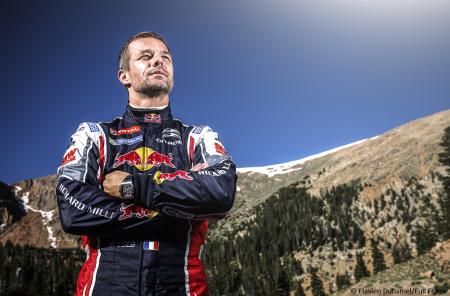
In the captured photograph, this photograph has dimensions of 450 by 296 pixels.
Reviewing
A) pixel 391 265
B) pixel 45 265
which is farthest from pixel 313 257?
pixel 45 265

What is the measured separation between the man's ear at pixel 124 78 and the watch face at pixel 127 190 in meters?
1.49

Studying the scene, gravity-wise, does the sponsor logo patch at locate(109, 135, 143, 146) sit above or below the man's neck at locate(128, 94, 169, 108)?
below

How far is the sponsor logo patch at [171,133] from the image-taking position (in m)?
3.78

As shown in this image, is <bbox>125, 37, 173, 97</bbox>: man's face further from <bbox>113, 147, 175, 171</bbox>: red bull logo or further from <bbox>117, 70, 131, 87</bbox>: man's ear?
<bbox>113, 147, 175, 171</bbox>: red bull logo

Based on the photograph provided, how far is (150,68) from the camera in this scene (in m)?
4.00

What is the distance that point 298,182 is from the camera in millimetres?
141250

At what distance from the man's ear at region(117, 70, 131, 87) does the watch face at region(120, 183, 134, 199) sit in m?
1.49

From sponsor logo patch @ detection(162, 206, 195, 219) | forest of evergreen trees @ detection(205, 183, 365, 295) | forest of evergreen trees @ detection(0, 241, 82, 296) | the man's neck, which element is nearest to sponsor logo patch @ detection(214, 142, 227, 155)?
the man's neck

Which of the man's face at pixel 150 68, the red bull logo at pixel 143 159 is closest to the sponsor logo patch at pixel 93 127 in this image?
the red bull logo at pixel 143 159

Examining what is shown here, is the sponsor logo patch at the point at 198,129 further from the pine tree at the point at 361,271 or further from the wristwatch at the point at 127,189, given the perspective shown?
the pine tree at the point at 361,271

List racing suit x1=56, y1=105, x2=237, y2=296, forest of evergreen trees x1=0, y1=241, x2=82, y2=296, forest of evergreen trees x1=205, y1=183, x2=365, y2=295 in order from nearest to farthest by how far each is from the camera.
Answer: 1. racing suit x1=56, y1=105, x2=237, y2=296
2. forest of evergreen trees x1=205, y1=183, x2=365, y2=295
3. forest of evergreen trees x1=0, y1=241, x2=82, y2=296

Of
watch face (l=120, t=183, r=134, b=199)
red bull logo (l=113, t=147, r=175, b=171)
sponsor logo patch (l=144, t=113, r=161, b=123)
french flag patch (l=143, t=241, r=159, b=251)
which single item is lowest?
french flag patch (l=143, t=241, r=159, b=251)

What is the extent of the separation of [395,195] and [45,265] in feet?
388

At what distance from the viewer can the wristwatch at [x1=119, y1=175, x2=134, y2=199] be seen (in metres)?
3.14
